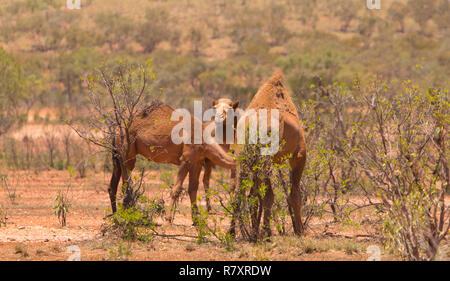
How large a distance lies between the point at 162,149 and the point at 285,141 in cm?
375

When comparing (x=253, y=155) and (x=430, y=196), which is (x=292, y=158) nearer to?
(x=253, y=155)

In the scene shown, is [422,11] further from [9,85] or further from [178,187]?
[178,187]

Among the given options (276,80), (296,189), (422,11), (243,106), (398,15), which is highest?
(422,11)

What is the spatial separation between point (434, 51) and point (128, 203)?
39690mm

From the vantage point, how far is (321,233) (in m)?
9.85

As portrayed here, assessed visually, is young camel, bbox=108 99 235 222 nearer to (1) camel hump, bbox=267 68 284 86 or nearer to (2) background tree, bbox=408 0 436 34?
(1) camel hump, bbox=267 68 284 86

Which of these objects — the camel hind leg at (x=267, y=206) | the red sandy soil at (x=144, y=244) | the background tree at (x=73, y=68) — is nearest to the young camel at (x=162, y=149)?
the red sandy soil at (x=144, y=244)

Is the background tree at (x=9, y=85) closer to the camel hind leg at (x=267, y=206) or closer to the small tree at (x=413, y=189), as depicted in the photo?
the camel hind leg at (x=267, y=206)

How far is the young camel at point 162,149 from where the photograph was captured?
1062 cm

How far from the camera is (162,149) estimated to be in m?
11.3

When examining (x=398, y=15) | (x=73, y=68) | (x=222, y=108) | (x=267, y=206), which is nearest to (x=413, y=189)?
(x=267, y=206)
